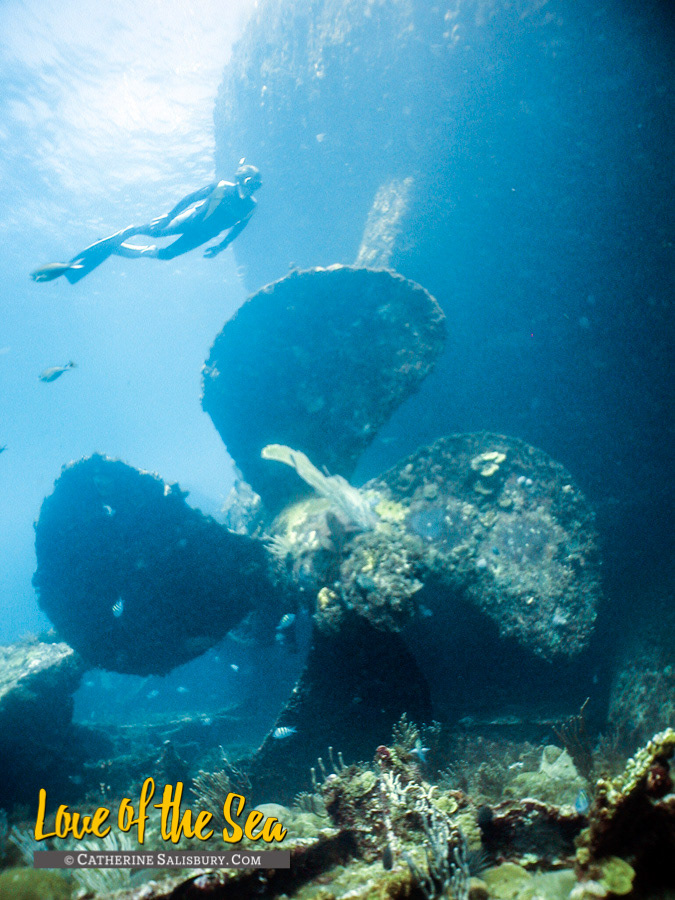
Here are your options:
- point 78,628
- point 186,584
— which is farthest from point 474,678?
point 78,628

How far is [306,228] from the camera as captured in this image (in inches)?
734

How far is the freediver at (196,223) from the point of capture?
671 cm

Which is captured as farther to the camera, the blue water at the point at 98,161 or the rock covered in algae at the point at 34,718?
the blue water at the point at 98,161

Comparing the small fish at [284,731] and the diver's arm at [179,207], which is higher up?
the diver's arm at [179,207]

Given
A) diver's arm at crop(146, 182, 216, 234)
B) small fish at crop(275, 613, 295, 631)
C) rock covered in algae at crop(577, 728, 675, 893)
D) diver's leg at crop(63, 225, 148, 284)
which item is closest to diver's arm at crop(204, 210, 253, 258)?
Result: diver's arm at crop(146, 182, 216, 234)

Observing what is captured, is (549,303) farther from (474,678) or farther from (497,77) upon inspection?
(474,678)

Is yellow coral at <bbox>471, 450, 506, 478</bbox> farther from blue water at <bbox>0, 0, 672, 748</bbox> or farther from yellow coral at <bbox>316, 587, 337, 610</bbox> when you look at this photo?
yellow coral at <bbox>316, 587, 337, 610</bbox>

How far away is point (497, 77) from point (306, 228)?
9.49 meters

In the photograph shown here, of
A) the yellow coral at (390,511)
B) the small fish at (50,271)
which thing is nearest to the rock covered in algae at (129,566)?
the yellow coral at (390,511)

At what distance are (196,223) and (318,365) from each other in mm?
3461

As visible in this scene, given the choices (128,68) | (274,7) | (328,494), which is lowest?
(328,494)

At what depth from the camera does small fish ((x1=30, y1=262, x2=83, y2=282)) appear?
6.64 meters

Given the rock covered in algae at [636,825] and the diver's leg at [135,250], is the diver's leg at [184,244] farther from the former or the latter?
the rock covered in algae at [636,825]

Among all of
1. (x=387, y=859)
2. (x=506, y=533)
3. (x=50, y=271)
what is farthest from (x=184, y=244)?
(x=387, y=859)
